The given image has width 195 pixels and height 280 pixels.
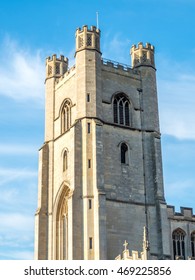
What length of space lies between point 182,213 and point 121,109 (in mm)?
9920

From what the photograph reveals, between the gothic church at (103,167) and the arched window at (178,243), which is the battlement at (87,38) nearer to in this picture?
the gothic church at (103,167)

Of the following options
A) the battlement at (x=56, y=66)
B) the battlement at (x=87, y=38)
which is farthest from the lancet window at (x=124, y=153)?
the battlement at (x=56, y=66)

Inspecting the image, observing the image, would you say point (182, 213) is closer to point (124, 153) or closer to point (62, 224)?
point (124, 153)

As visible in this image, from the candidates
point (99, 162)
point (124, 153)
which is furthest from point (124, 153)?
point (99, 162)

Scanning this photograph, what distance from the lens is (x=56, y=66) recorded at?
179 ft

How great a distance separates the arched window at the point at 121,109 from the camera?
159ft

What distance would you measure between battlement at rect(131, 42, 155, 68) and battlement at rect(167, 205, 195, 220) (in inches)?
493

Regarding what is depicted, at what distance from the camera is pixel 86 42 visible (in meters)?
48.8

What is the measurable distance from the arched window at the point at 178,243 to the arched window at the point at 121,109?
966 cm

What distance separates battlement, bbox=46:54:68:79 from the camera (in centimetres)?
5394

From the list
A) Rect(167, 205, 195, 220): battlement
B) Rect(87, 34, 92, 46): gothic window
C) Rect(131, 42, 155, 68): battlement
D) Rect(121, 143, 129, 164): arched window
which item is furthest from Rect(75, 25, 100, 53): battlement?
Rect(167, 205, 195, 220): battlement

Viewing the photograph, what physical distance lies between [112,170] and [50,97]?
10.5 metres
